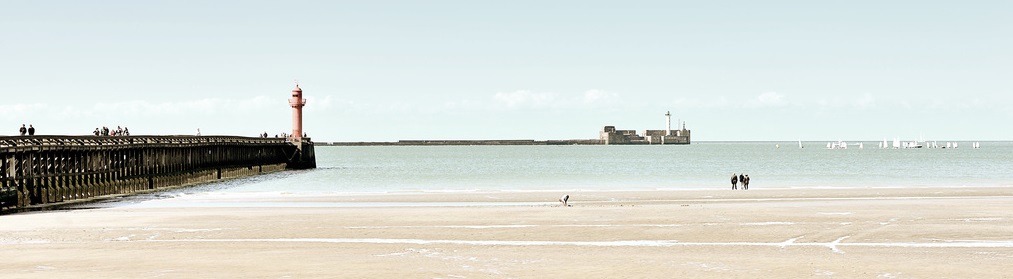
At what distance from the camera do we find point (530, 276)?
1520 centimetres

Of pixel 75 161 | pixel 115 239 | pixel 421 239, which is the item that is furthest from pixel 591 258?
pixel 75 161

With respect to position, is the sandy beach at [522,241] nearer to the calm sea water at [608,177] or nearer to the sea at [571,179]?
the sea at [571,179]

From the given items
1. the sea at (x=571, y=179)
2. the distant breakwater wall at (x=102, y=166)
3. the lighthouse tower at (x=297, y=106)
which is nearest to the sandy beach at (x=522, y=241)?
the distant breakwater wall at (x=102, y=166)

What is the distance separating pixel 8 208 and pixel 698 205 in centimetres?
2051

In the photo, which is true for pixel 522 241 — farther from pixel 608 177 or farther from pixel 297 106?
pixel 297 106

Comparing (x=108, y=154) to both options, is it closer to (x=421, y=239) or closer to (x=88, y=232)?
(x=88, y=232)

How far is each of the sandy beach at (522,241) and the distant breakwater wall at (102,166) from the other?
452 cm

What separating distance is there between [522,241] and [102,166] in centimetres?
2705

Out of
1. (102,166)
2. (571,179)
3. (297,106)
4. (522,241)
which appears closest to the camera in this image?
(522,241)

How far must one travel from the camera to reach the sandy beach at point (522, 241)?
51.8ft

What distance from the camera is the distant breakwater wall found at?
33.2m

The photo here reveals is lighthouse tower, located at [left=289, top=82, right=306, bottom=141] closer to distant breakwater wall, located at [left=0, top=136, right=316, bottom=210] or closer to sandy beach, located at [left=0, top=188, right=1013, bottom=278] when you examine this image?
distant breakwater wall, located at [left=0, top=136, right=316, bottom=210]

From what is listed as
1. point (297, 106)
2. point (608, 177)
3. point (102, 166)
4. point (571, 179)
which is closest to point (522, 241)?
point (102, 166)

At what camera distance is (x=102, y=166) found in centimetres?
4166
